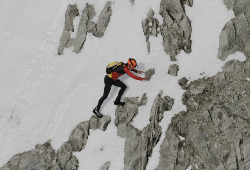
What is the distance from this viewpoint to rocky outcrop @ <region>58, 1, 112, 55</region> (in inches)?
672

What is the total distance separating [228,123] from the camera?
372 inches

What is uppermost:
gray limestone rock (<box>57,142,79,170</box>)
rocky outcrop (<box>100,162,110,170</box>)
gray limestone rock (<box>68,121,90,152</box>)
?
gray limestone rock (<box>68,121,90,152</box>)

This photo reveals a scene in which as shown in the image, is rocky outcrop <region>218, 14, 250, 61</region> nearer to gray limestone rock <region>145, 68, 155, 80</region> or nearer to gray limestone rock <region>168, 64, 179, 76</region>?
gray limestone rock <region>168, 64, 179, 76</region>

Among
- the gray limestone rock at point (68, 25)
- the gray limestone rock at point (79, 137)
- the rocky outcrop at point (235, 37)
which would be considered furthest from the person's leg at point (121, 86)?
the gray limestone rock at point (68, 25)

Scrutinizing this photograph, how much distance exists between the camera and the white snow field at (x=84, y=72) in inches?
462

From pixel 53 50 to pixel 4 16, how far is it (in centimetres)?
903

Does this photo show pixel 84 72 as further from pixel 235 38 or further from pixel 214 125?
pixel 235 38

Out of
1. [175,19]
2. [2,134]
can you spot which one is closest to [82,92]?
[2,134]

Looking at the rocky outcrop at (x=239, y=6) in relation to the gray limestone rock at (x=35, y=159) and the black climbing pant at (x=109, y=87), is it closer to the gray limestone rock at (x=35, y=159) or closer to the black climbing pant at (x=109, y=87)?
the black climbing pant at (x=109, y=87)

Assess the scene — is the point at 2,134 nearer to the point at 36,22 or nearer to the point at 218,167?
the point at 36,22

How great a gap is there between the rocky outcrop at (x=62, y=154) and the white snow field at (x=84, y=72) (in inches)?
13.6

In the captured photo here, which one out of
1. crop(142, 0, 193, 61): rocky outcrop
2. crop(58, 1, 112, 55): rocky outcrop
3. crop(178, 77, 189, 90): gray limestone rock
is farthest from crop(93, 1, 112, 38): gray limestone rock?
crop(178, 77, 189, 90): gray limestone rock

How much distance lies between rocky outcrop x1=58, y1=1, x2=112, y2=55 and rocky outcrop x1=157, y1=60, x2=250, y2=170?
30.5ft

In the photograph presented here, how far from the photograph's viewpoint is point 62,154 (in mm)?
12031
